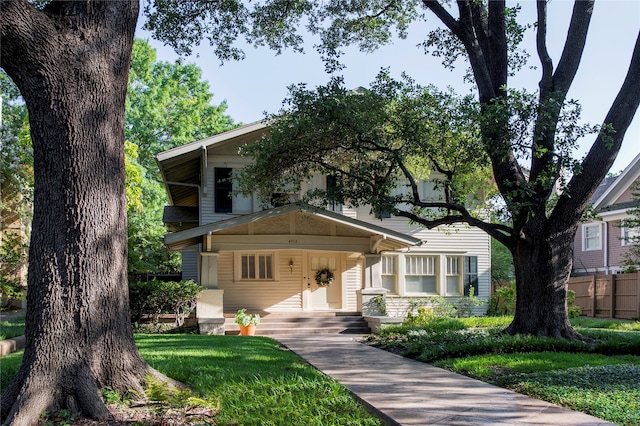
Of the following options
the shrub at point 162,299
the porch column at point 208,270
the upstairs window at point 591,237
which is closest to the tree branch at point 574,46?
the porch column at point 208,270

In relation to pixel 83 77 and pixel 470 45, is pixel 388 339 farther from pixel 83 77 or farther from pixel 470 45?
pixel 83 77

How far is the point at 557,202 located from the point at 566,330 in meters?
2.39

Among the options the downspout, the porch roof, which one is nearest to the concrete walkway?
the porch roof

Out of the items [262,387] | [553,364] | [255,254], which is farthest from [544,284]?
[255,254]

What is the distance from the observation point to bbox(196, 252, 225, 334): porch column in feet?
53.4

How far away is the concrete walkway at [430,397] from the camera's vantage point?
5551 mm

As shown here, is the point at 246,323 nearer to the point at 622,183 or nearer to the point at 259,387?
the point at 259,387

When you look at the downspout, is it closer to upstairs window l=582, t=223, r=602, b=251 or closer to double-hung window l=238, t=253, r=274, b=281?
upstairs window l=582, t=223, r=602, b=251

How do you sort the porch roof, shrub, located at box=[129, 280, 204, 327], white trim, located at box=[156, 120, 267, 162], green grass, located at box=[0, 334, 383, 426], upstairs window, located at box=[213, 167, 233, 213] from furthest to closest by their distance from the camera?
upstairs window, located at box=[213, 167, 233, 213] < white trim, located at box=[156, 120, 267, 162] < the porch roof < shrub, located at box=[129, 280, 204, 327] < green grass, located at box=[0, 334, 383, 426]

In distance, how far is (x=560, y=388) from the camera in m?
6.77

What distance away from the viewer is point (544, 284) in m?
11.3

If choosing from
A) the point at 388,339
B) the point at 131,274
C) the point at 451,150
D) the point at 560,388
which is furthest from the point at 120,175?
the point at 131,274

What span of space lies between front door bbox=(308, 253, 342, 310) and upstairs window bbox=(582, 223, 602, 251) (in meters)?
14.7

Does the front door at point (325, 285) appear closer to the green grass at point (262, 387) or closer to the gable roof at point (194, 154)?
the gable roof at point (194, 154)
